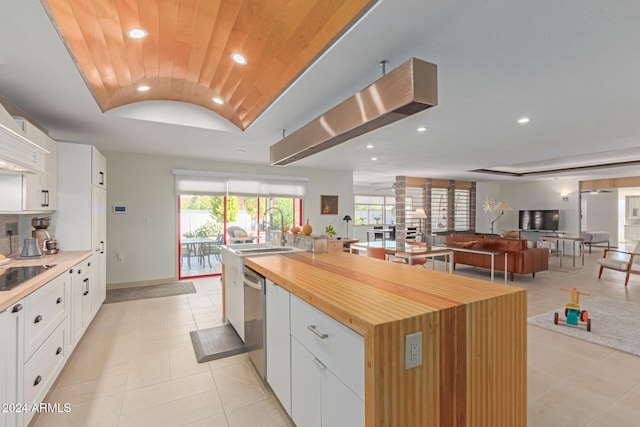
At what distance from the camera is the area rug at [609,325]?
3.04 metres

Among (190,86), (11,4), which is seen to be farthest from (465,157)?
(11,4)

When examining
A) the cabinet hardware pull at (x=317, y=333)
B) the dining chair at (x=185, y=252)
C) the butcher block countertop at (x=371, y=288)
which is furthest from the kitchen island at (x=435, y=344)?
the dining chair at (x=185, y=252)

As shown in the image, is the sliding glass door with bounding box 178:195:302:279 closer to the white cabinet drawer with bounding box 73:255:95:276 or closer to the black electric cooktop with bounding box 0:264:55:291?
the white cabinet drawer with bounding box 73:255:95:276

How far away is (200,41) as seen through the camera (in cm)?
226

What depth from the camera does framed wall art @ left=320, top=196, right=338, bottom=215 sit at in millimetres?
7391

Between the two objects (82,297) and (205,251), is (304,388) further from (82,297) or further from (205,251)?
(205,251)

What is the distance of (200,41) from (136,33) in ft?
1.37

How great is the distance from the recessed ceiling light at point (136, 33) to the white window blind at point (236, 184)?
12.2ft

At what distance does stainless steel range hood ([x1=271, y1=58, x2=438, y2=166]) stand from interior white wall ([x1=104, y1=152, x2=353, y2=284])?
163 inches

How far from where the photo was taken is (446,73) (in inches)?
90.8

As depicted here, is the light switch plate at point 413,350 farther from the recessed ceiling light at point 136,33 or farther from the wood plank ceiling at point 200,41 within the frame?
the recessed ceiling light at point 136,33

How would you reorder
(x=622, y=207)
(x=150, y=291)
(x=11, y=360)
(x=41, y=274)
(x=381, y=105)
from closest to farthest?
(x=11, y=360) < (x=381, y=105) < (x=41, y=274) < (x=150, y=291) < (x=622, y=207)

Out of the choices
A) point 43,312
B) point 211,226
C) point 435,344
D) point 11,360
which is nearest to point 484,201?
point 211,226

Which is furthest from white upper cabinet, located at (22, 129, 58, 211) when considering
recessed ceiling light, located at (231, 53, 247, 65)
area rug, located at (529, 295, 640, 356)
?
area rug, located at (529, 295, 640, 356)
